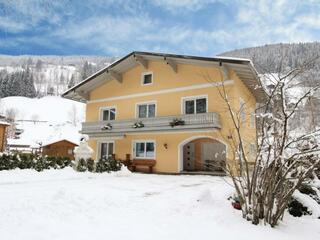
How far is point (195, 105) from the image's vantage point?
1875 cm

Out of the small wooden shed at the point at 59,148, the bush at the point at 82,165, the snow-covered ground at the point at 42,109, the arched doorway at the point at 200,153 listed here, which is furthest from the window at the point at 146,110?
the snow-covered ground at the point at 42,109

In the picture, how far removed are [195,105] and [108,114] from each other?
802 centimetres

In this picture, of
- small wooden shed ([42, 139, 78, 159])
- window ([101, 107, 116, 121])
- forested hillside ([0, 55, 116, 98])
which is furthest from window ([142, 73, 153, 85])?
forested hillside ([0, 55, 116, 98])

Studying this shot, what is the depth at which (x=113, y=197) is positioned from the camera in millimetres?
8430

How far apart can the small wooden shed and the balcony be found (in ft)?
29.7

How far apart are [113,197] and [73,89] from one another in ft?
54.8

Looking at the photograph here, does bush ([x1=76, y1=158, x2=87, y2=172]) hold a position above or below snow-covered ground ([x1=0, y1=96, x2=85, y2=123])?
below

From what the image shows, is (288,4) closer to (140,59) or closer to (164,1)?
(164,1)

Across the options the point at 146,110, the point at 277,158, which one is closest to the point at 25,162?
the point at 146,110

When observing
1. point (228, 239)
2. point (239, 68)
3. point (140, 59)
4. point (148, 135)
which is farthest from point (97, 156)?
point (228, 239)

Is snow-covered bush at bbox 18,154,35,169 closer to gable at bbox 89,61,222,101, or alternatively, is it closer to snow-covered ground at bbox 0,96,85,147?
gable at bbox 89,61,222,101

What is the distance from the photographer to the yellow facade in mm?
17547

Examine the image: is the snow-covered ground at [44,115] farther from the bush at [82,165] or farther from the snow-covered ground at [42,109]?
the bush at [82,165]

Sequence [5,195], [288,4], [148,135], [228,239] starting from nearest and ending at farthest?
[228,239] < [5,195] < [288,4] < [148,135]
